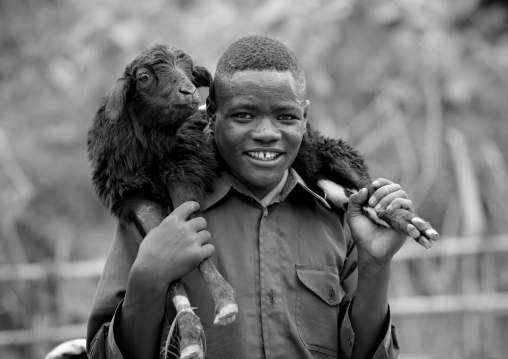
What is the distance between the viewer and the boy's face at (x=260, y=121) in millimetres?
2725

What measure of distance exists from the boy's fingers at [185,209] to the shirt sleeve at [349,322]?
0.70m

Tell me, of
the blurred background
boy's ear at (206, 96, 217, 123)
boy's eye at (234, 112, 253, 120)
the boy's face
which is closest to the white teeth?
the boy's face

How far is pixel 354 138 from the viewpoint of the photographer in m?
7.59

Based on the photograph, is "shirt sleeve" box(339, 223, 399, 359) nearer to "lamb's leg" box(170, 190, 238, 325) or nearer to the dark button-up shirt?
the dark button-up shirt

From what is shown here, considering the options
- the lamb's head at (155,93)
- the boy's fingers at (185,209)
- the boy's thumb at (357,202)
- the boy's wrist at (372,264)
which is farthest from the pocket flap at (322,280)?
the lamb's head at (155,93)

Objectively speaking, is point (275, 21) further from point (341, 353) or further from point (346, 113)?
point (341, 353)

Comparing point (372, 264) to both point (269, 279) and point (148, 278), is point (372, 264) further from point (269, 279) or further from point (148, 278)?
point (148, 278)

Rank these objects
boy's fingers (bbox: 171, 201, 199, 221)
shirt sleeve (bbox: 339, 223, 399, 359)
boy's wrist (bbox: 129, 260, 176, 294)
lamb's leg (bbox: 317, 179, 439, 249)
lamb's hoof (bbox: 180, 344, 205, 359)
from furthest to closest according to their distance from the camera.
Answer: shirt sleeve (bbox: 339, 223, 399, 359)
boy's fingers (bbox: 171, 201, 199, 221)
boy's wrist (bbox: 129, 260, 176, 294)
lamb's leg (bbox: 317, 179, 439, 249)
lamb's hoof (bbox: 180, 344, 205, 359)

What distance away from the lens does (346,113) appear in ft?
25.2

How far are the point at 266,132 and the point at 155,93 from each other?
427 millimetres

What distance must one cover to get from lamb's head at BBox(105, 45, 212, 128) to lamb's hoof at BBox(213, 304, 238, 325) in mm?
721

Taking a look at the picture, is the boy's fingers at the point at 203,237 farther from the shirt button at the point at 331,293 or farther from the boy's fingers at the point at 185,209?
the shirt button at the point at 331,293

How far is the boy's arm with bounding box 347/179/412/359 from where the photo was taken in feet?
8.93

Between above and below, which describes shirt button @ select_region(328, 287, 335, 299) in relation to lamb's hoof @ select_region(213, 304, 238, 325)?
above
